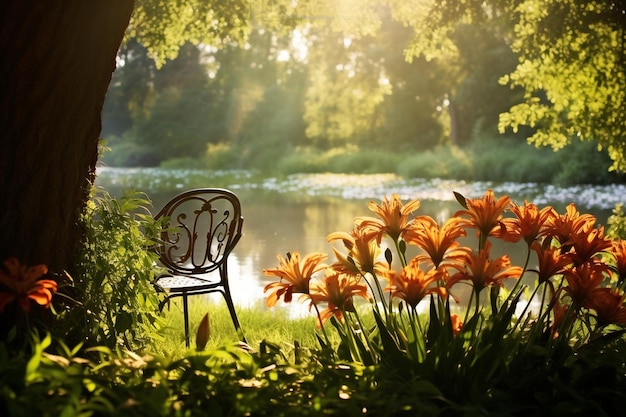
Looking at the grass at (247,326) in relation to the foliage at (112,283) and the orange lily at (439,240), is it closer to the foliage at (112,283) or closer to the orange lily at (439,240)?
the foliage at (112,283)

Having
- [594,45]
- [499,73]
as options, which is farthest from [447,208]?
[499,73]

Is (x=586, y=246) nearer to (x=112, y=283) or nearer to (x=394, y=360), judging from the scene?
(x=394, y=360)

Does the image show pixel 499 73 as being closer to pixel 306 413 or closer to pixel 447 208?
pixel 447 208

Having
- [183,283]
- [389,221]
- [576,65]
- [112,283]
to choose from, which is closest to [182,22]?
[576,65]

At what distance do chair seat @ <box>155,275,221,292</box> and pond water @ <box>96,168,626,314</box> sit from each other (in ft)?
5.58

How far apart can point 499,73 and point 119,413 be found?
30.7 metres

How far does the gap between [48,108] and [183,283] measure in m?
2.22

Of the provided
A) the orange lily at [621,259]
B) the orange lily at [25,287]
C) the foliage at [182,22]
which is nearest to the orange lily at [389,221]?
the orange lily at [621,259]

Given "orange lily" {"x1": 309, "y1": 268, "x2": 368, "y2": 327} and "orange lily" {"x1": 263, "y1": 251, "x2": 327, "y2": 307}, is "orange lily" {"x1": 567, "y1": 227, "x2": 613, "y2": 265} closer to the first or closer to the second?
"orange lily" {"x1": 309, "y1": 268, "x2": 368, "y2": 327}

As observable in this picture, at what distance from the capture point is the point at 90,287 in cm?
Result: 296

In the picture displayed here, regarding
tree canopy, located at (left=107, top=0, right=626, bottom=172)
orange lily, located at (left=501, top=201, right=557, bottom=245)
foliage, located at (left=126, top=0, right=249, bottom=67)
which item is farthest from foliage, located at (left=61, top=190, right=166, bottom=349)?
foliage, located at (left=126, top=0, right=249, bottom=67)

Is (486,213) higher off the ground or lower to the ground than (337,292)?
higher

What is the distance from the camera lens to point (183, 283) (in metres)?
4.68

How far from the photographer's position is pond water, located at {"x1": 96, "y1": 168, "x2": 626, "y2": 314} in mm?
10203
